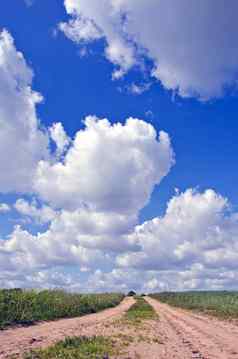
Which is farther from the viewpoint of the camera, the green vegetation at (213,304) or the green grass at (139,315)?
the green vegetation at (213,304)

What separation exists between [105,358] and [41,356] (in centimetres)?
197

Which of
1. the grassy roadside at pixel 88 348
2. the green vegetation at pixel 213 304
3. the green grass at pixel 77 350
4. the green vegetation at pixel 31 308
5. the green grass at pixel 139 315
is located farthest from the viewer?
the green vegetation at pixel 213 304

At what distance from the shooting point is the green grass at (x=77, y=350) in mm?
13242

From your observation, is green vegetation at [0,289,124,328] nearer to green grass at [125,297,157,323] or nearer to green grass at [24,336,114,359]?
green grass at [125,297,157,323]

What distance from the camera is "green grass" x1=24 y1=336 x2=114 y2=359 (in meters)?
13.2

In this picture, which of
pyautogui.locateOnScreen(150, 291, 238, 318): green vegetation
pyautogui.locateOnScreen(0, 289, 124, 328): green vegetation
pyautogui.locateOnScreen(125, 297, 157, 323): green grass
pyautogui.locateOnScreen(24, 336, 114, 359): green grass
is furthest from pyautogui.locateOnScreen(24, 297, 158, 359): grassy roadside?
pyautogui.locateOnScreen(150, 291, 238, 318): green vegetation

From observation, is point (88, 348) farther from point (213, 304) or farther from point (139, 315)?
point (213, 304)

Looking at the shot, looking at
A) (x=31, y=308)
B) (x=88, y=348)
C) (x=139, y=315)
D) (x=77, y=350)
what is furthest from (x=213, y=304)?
(x=77, y=350)

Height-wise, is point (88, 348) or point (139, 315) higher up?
point (139, 315)

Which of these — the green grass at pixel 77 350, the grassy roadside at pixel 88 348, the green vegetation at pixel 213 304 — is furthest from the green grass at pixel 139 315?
the green grass at pixel 77 350

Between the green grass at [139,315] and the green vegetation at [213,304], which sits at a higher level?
the green vegetation at [213,304]

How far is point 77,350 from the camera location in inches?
566

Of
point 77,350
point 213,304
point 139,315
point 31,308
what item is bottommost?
point 77,350

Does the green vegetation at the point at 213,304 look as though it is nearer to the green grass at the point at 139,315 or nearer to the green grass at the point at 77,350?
the green grass at the point at 139,315
